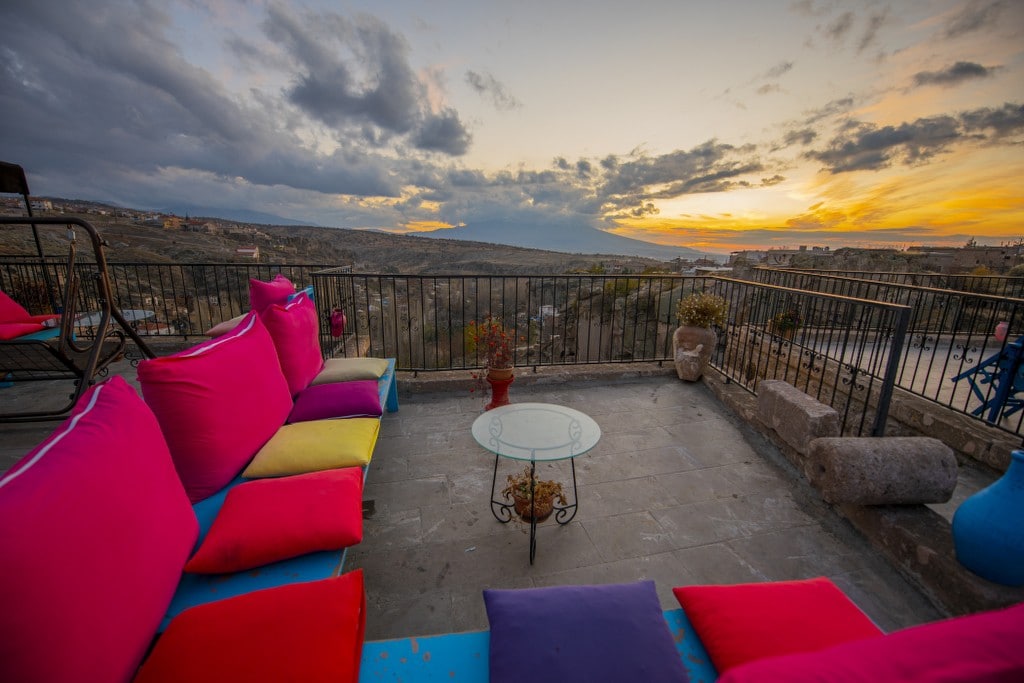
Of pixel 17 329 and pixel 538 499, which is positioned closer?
pixel 538 499

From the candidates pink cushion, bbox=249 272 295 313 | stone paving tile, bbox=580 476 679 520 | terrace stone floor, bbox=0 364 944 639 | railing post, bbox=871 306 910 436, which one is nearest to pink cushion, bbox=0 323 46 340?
terrace stone floor, bbox=0 364 944 639

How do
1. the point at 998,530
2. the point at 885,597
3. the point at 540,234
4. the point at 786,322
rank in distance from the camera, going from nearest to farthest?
the point at 998,530 < the point at 885,597 < the point at 786,322 < the point at 540,234

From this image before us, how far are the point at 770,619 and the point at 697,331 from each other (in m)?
3.61

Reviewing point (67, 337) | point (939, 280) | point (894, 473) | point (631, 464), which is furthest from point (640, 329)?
point (67, 337)

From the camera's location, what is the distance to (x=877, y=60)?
13.4 feet

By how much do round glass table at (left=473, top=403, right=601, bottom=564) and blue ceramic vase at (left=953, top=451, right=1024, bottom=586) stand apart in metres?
1.69

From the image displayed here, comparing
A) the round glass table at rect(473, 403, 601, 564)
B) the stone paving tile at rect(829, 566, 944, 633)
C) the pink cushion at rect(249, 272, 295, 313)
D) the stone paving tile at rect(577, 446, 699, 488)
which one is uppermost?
the pink cushion at rect(249, 272, 295, 313)

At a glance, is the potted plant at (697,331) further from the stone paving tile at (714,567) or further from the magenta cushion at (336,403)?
the magenta cushion at (336,403)

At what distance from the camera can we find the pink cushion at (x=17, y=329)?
2.73m

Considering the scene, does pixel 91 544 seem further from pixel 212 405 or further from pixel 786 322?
pixel 786 322

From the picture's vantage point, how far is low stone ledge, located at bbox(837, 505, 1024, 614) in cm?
166

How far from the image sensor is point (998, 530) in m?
1.61

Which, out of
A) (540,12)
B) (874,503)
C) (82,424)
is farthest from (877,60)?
(82,424)

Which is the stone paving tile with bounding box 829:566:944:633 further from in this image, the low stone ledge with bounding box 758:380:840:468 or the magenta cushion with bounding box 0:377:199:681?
the magenta cushion with bounding box 0:377:199:681
